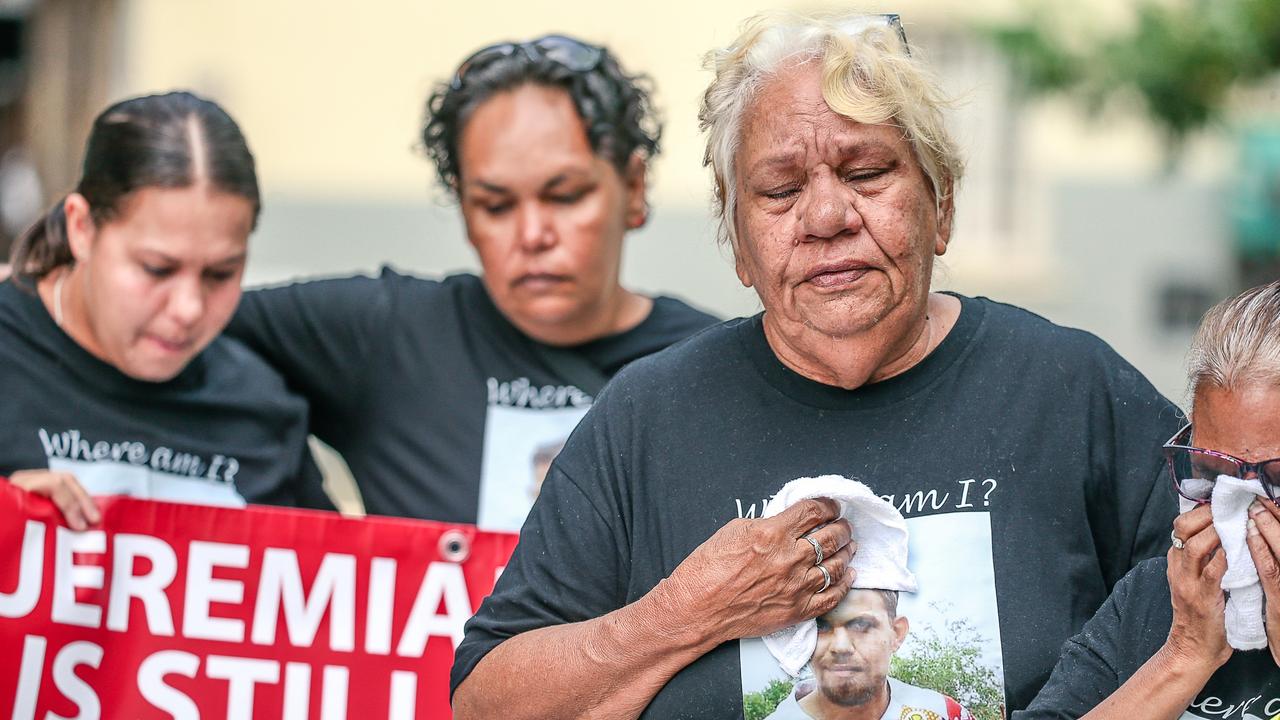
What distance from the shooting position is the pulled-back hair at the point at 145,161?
335cm

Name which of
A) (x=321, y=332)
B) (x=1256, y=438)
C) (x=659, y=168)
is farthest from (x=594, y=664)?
(x=659, y=168)

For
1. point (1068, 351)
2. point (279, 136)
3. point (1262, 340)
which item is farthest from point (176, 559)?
point (279, 136)

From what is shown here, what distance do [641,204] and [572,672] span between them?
1713 mm

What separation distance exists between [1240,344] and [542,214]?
1768 mm

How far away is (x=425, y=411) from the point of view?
3.58 m

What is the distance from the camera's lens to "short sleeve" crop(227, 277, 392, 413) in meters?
3.66

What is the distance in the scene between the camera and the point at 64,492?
3211mm

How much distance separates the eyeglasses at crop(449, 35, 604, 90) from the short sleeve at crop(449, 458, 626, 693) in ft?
4.78

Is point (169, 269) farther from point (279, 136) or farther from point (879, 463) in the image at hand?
point (279, 136)

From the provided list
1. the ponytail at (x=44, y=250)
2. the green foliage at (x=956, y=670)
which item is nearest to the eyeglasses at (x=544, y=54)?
the ponytail at (x=44, y=250)

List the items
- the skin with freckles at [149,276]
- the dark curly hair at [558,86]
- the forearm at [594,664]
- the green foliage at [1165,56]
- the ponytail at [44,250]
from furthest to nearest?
the green foliage at [1165,56] < the dark curly hair at [558,86] < the ponytail at [44,250] < the skin with freckles at [149,276] < the forearm at [594,664]

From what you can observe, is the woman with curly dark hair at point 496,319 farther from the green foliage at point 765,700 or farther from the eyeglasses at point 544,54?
the green foliage at point 765,700

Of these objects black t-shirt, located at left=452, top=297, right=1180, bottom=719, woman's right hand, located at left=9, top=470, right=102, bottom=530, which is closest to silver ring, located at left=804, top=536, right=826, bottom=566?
black t-shirt, located at left=452, top=297, right=1180, bottom=719

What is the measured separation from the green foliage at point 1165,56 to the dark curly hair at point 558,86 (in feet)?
15.9
